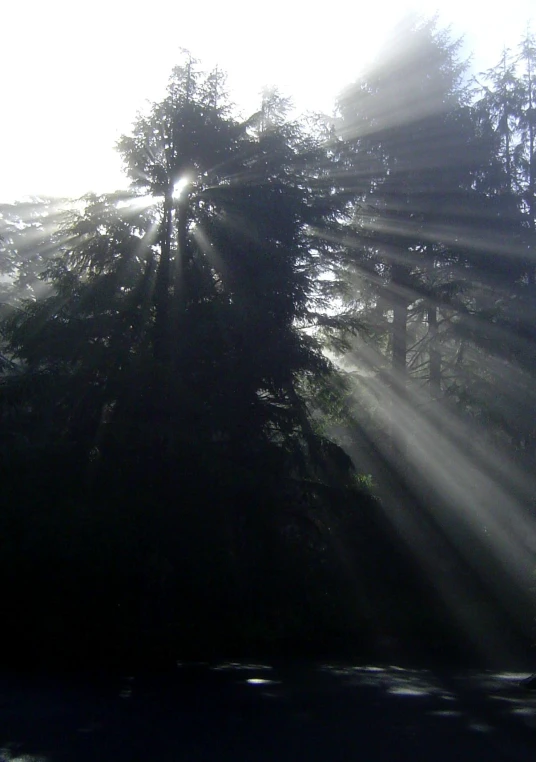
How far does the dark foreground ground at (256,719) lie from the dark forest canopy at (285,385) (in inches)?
87.4

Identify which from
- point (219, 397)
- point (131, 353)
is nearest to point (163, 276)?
point (131, 353)

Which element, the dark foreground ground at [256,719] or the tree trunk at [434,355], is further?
the tree trunk at [434,355]

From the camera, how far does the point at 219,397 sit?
14891mm

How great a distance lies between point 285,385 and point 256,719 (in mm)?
8058

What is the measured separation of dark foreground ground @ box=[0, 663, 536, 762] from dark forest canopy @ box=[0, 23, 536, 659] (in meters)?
2.22

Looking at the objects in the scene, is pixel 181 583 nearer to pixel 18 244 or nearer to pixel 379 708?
pixel 379 708

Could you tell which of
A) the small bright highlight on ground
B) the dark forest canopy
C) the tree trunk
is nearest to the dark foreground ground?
the small bright highlight on ground

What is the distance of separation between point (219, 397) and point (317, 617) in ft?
17.8

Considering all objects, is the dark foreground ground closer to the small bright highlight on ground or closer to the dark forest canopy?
the small bright highlight on ground

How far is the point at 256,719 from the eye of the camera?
27.4 feet

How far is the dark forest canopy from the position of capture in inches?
527

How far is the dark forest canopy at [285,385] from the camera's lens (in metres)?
13.4

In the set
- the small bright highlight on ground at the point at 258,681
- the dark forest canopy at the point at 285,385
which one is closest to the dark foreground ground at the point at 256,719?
the small bright highlight on ground at the point at 258,681

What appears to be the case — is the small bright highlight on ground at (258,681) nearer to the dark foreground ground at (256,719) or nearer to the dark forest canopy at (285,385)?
the dark foreground ground at (256,719)
